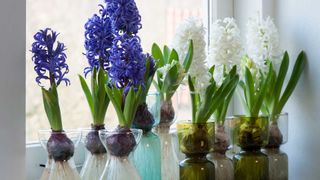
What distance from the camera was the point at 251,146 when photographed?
129 centimetres

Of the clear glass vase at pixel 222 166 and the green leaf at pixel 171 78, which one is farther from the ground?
the green leaf at pixel 171 78

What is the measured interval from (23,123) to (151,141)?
28 centimetres

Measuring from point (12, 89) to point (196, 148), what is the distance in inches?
17.6

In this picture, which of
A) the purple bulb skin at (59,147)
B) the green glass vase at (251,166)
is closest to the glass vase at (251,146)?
the green glass vase at (251,166)

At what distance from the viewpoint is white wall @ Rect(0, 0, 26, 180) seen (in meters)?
1.00

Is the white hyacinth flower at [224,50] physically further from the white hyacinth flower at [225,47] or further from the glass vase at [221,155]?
the glass vase at [221,155]

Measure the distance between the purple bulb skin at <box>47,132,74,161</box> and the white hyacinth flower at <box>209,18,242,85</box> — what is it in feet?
1.46

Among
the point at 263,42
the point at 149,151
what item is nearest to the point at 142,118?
the point at 149,151

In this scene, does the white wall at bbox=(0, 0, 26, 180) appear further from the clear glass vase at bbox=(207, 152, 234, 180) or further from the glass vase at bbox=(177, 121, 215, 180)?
the clear glass vase at bbox=(207, 152, 234, 180)

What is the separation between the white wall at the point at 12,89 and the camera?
100 centimetres

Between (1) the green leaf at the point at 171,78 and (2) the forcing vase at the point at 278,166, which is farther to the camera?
(2) the forcing vase at the point at 278,166

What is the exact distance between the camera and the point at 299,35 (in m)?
1.39

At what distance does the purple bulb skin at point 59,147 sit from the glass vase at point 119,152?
0.23 feet

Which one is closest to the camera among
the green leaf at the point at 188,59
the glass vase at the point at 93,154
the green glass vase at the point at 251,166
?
the glass vase at the point at 93,154
